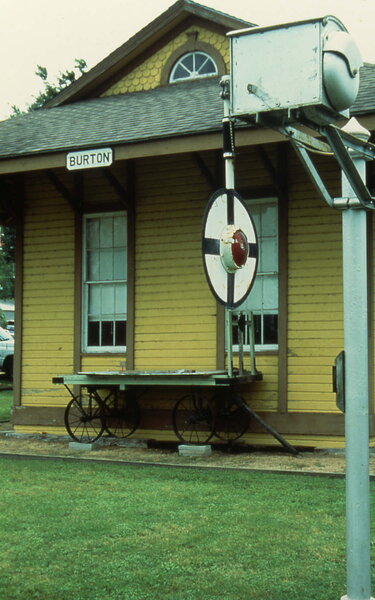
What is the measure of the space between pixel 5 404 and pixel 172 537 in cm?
1418

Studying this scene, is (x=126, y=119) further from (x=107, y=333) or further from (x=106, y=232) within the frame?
(x=107, y=333)

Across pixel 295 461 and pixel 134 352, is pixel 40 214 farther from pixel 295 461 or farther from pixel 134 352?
pixel 295 461

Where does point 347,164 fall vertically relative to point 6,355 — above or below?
above

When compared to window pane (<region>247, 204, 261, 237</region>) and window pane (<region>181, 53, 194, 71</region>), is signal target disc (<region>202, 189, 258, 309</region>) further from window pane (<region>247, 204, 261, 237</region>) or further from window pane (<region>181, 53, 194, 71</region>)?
window pane (<region>181, 53, 194, 71</region>)

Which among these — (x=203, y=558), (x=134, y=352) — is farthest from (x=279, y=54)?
(x=134, y=352)

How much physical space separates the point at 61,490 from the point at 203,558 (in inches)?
110

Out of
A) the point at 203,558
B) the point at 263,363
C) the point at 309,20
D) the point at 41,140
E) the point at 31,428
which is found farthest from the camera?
the point at 31,428

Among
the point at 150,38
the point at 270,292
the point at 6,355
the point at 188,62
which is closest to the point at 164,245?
the point at 270,292

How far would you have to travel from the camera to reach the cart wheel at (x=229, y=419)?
36.8ft

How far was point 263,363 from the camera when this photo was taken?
37.4 feet

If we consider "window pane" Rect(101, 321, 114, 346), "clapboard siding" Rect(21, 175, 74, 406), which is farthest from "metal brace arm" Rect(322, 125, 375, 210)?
"clapboard siding" Rect(21, 175, 74, 406)

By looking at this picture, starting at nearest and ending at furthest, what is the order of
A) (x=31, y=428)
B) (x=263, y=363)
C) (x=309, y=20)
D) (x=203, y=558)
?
(x=309, y=20)
(x=203, y=558)
(x=263, y=363)
(x=31, y=428)

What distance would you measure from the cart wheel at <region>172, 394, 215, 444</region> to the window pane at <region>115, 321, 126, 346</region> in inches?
53.9

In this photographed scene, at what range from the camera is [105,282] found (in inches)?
503
